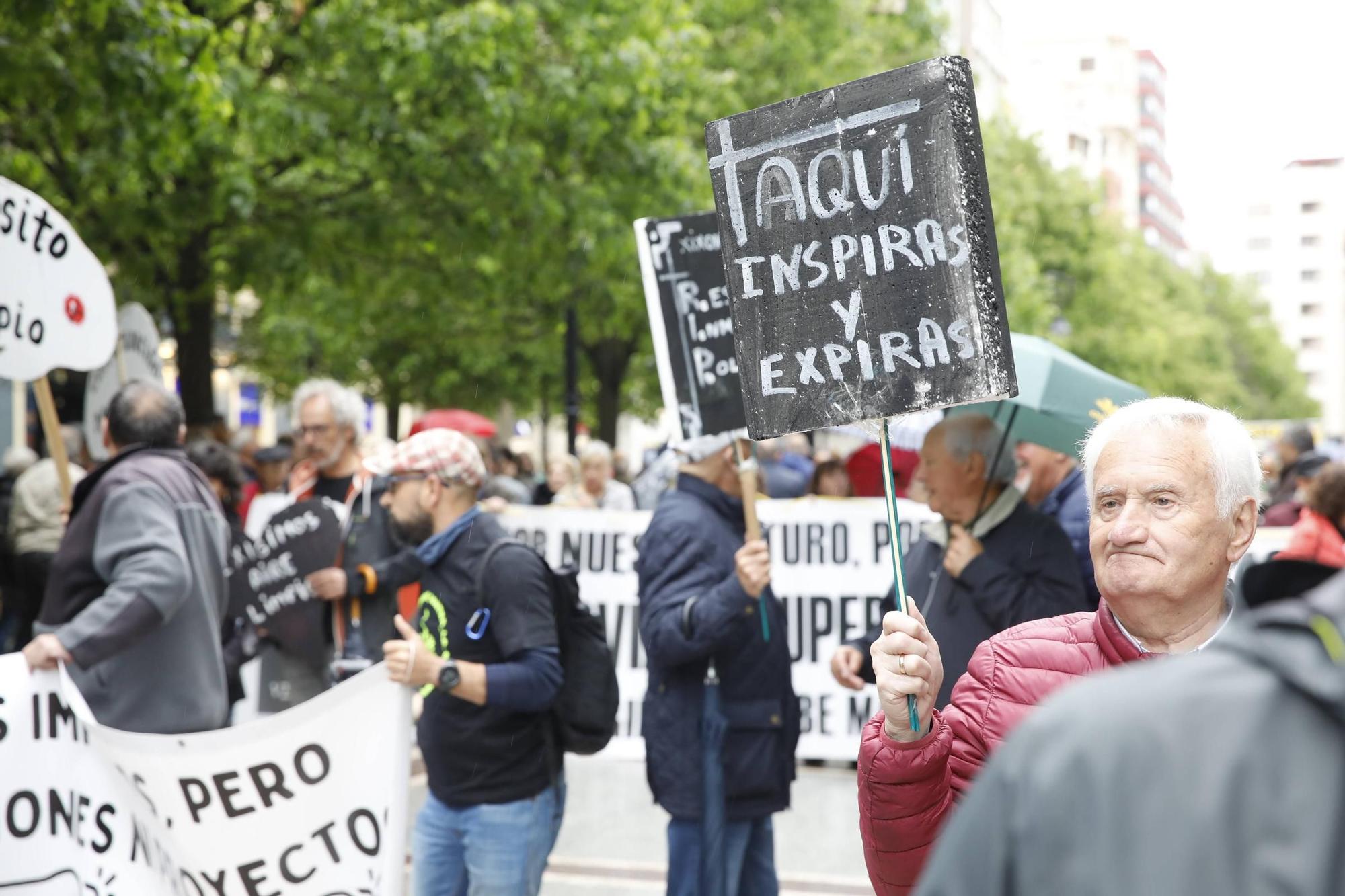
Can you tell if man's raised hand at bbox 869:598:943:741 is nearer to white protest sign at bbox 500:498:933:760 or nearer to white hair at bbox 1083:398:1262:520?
white hair at bbox 1083:398:1262:520

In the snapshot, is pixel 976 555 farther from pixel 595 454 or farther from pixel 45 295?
pixel 595 454

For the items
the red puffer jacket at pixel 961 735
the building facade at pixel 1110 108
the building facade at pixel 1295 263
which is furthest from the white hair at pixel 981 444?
the building facade at pixel 1295 263

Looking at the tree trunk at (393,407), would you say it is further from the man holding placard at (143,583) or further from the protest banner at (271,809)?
the protest banner at (271,809)

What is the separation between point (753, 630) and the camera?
5059mm

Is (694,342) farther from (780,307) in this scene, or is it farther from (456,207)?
(456,207)

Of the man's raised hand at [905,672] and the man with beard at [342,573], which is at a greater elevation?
the man with beard at [342,573]

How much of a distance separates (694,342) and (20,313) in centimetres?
245

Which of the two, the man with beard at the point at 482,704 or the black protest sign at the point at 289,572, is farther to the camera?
the black protest sign at the point at 289,572

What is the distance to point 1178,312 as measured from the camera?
60.3m

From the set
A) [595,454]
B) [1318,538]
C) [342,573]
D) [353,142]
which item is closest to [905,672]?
[342,573]

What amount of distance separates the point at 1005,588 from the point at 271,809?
86.4 inches

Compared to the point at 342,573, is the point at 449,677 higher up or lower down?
lower down

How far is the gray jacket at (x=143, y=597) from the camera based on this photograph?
4867 millimetres

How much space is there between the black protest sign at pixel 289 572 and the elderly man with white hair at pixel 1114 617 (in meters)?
4.04
